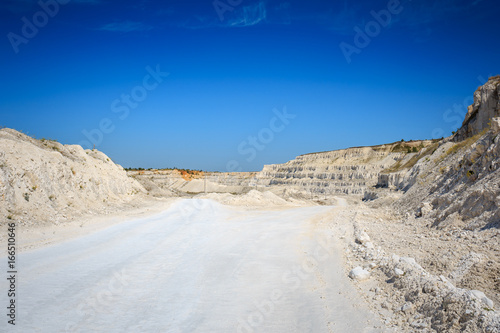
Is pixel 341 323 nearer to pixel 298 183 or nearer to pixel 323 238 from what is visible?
pixel 323 238

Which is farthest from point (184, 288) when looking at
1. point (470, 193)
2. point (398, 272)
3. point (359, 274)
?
point (470, 193)

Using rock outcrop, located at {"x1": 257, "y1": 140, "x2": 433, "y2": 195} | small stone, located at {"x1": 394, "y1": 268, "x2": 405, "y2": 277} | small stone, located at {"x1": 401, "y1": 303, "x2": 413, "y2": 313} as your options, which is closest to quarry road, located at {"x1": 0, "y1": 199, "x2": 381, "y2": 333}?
small stone, located at {"x1": 401, "y1": 303, "x2": 413, "y2": 313}

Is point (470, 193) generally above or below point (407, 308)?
above

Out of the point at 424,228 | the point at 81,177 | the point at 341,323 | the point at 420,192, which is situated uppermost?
the point at 81,177

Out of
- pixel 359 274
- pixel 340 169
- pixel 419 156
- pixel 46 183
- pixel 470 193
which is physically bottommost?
pixel 359 274

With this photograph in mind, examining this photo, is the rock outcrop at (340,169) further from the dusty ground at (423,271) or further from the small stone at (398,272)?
the small stone at (398,272)

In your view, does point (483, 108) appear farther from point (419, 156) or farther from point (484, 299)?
point (484, 299)

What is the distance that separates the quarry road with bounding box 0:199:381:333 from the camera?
5.27 meters

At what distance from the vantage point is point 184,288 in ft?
22.6

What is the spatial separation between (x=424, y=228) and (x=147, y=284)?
9.50m

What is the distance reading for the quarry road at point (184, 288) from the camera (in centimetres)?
527

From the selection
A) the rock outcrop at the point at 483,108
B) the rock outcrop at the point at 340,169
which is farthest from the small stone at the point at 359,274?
the rock outcrop at the point at 340,169

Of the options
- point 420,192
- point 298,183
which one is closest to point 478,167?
point 420,192

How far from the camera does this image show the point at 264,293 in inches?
265
